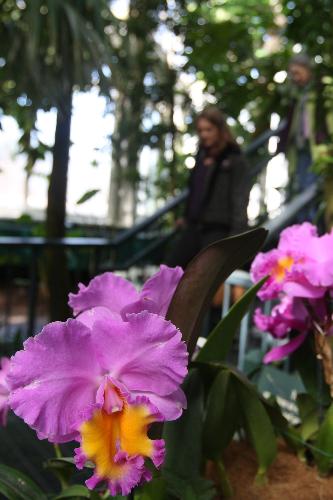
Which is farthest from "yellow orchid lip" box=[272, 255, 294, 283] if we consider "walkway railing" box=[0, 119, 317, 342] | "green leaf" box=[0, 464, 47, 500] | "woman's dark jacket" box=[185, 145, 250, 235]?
"woman's dark jacket" box=[185, 145, 250, 235]

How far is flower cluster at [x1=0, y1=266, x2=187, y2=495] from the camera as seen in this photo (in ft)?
1.69

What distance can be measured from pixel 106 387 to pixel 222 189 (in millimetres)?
2616

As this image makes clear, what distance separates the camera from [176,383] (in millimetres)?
537

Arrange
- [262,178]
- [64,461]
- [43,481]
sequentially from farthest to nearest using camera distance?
[262,178]
[43,481]
[64,461]

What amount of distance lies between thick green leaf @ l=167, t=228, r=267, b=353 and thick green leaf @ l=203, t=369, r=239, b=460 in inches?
4.3

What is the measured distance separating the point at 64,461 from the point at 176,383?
0.74ft

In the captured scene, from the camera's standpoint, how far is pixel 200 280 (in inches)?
24.2

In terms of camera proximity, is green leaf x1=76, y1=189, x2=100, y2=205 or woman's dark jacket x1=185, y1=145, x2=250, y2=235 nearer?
green leaf x1=76, y1=189, x2=100, y2=205

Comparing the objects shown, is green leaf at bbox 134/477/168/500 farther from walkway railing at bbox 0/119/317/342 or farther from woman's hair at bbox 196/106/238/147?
woman's hair at bbox 196/106/238/147

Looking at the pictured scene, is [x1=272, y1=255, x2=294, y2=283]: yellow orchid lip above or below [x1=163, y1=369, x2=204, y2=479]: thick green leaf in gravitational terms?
above

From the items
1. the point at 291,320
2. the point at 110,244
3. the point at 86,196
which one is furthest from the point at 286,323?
the point at 110,244

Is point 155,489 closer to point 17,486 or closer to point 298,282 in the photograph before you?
point 17,486

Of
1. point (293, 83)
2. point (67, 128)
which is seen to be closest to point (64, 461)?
point (293, 83)

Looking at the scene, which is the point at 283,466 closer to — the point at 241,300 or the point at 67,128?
the point at 241,300
